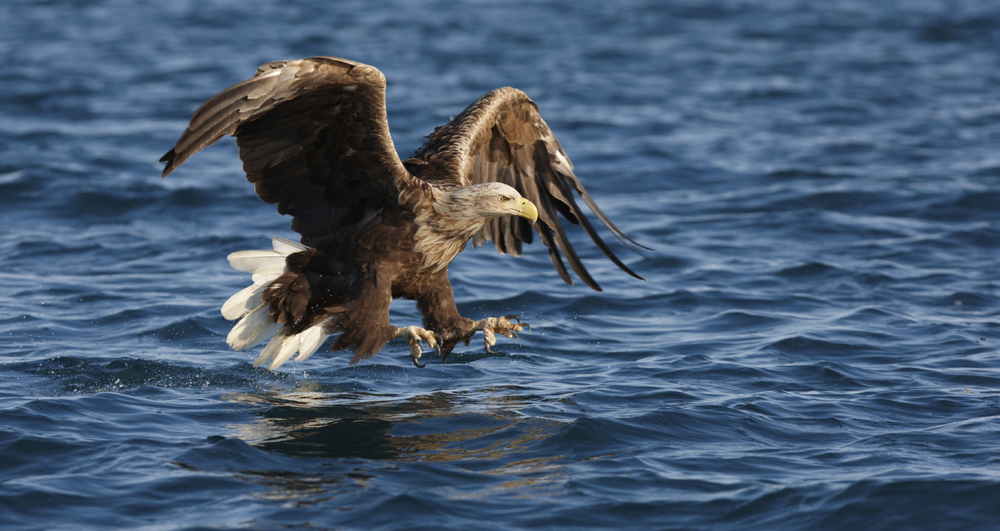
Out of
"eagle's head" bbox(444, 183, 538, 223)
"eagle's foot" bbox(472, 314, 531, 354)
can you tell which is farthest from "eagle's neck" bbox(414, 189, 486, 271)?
"eagle's foot" bbox(472, 314, 531, 354)

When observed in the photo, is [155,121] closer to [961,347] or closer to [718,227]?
[718,227]

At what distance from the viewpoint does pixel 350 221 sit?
17.7 feet

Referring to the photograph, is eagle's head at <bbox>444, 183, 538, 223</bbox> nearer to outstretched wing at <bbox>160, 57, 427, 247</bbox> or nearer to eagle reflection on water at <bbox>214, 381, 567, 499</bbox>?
outstretched wing at <bbox>160, 57, 427, 247</bbox>

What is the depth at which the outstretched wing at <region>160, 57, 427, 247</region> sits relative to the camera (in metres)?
4.50

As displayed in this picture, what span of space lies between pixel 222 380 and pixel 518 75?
10.5 metres

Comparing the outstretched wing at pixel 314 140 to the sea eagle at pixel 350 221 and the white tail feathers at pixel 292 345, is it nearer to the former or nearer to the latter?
the sea eagle at pixel 350 221

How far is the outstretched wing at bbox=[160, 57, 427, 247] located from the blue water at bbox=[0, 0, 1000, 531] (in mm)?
996

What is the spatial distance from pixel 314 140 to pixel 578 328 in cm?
257

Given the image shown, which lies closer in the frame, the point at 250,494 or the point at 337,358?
the point at 250,494

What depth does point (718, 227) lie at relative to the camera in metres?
9.45

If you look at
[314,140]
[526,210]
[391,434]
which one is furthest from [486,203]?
[391,434]

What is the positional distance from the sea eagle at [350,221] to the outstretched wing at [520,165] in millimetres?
190

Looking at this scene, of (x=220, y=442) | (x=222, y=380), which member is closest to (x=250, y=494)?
(x=220, y=442)

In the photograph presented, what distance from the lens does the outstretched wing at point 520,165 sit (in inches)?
242
